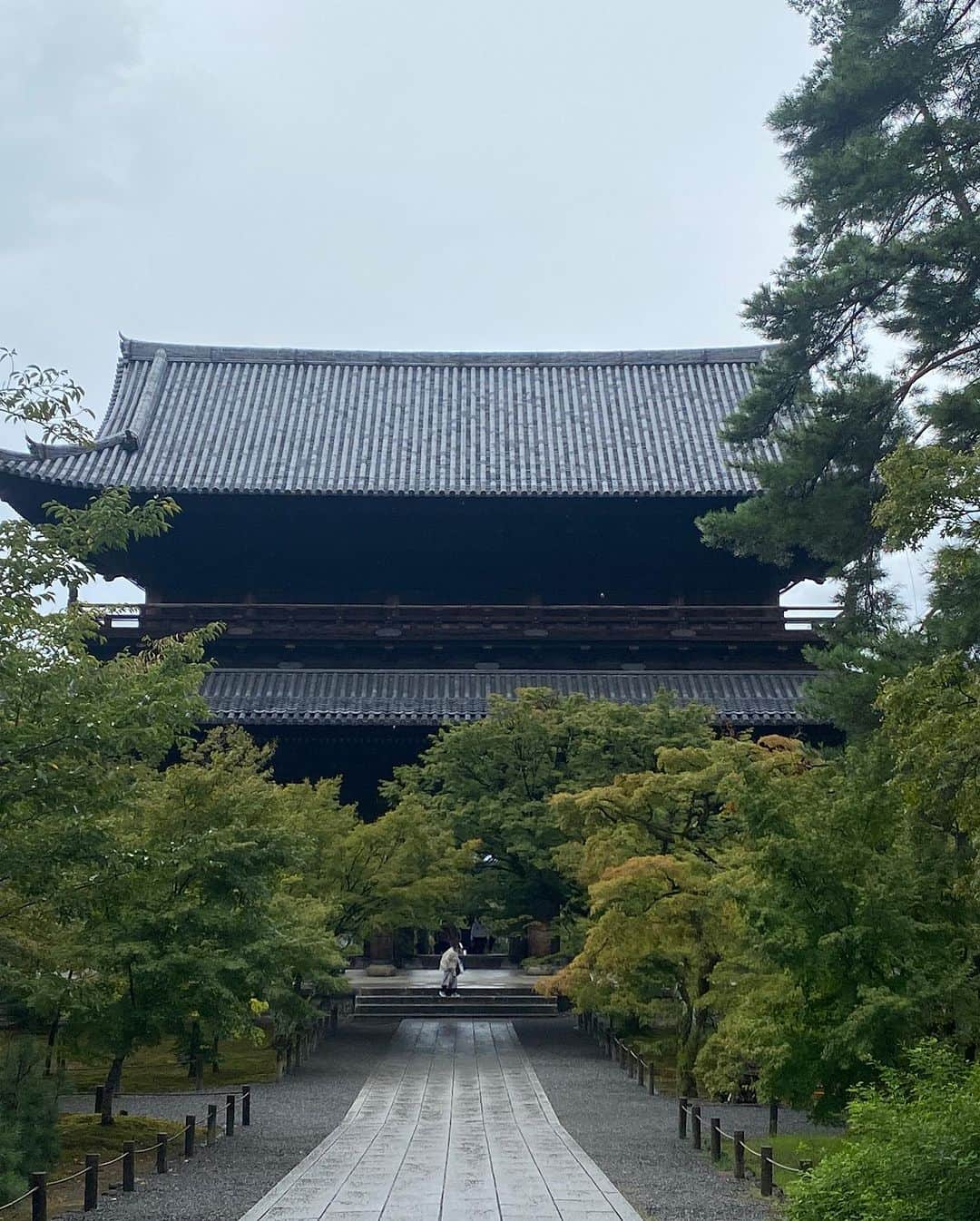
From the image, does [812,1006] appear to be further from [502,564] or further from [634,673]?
[502,564]

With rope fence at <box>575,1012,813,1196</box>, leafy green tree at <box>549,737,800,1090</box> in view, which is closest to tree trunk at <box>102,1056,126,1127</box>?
leafy green tree at <box>549,737,800,1090</box>

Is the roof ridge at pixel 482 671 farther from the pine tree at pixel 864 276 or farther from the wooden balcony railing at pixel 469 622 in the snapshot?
the pine tree at pixel 864 276

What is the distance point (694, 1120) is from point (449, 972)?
1156 cm

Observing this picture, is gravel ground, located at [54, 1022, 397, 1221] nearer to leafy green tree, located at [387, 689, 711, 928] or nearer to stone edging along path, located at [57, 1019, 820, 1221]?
stone edging along path, located at [57, 1019, 820, 1221]

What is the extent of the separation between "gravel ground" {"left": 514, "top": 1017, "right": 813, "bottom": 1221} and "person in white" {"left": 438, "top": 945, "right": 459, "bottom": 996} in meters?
3.46

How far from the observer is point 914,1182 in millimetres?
7031

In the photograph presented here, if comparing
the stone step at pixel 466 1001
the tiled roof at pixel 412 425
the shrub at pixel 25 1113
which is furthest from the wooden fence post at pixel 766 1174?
the tiled roof at pixel 412 425

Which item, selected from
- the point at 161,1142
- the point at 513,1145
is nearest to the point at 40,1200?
the point at 161,1142

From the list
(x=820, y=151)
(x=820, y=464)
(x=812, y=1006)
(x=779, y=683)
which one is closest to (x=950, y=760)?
(x=812, y=1006)

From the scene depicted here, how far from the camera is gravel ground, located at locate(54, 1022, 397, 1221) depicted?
10641mm

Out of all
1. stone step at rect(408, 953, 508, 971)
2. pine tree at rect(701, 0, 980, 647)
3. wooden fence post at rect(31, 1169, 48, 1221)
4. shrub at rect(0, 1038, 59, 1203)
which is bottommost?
wooden fence post at rect(31, 1169, 48, 1221)

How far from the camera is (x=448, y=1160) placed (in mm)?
12172

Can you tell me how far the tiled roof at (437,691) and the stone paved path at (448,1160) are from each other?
27.2 ft

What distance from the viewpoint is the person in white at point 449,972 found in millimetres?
24422
